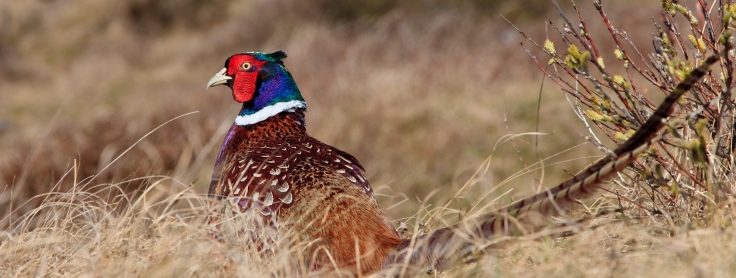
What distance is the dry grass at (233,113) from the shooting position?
237 cm

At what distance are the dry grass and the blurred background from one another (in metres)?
0.04

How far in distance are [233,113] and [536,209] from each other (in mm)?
7770

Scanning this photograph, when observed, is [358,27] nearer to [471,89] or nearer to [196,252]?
[471,89]

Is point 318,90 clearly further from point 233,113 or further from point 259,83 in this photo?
point 259,83

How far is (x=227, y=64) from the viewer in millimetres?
4012

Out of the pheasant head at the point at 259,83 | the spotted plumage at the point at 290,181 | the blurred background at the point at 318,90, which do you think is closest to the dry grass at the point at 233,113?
the blurred background at the point at 318,90

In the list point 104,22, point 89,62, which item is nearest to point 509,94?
point 89,62

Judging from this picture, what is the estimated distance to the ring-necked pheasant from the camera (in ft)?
7.19

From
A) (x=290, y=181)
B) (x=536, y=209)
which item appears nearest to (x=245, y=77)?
(x=290, y=181)

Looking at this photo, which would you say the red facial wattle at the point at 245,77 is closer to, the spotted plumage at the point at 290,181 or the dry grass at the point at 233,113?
the spotted plumage at the point at 290,181

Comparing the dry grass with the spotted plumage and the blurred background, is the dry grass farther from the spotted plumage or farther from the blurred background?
the spotted plumage

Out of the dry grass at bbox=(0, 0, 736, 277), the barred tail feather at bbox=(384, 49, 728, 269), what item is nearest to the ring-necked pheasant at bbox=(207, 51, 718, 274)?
the barred tail feather at bbox=(384, 49, 728, 269)

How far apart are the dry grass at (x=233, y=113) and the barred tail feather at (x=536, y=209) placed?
7cm

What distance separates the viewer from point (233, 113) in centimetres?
971
